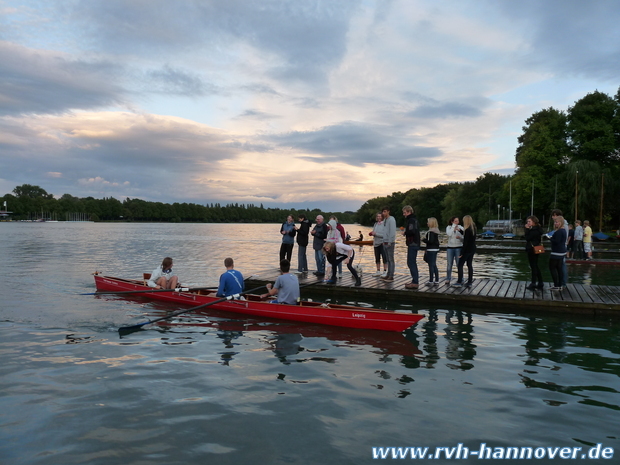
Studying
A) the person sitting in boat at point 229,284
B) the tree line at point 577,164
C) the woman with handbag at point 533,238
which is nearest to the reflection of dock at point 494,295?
the woman with handbag at point 533,238

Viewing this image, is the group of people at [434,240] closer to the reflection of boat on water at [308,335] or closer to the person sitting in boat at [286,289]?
the reflection of boat on water at [308,335]

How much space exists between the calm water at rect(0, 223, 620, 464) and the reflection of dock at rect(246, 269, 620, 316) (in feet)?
1.75

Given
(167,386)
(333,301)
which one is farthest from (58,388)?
(333,301)

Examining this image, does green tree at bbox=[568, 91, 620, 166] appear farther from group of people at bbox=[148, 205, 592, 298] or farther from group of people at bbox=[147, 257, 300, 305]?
group of people at bbox=[147, 257, 300, 305]

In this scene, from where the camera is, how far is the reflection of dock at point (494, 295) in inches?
483

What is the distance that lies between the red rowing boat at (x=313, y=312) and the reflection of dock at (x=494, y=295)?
144 inches

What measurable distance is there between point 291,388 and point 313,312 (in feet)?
13.5

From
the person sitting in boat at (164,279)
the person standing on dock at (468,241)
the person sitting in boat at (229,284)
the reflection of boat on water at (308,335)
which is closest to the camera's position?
the reflection of boat on water at (308,335)

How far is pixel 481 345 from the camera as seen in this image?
966 centimetres

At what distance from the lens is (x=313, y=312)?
1120 cm

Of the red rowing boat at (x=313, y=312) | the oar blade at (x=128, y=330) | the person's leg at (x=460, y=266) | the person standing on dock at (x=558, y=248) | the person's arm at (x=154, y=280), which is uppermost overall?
the person standing on dock at (x=558, y=248)

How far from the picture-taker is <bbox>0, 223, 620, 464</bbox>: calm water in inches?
211

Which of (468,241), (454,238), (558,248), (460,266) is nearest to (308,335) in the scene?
(454,238)

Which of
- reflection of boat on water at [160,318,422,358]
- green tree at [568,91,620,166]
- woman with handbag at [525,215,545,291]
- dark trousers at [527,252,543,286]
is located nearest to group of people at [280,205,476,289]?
woman with handbag at [525,215,545,291]
